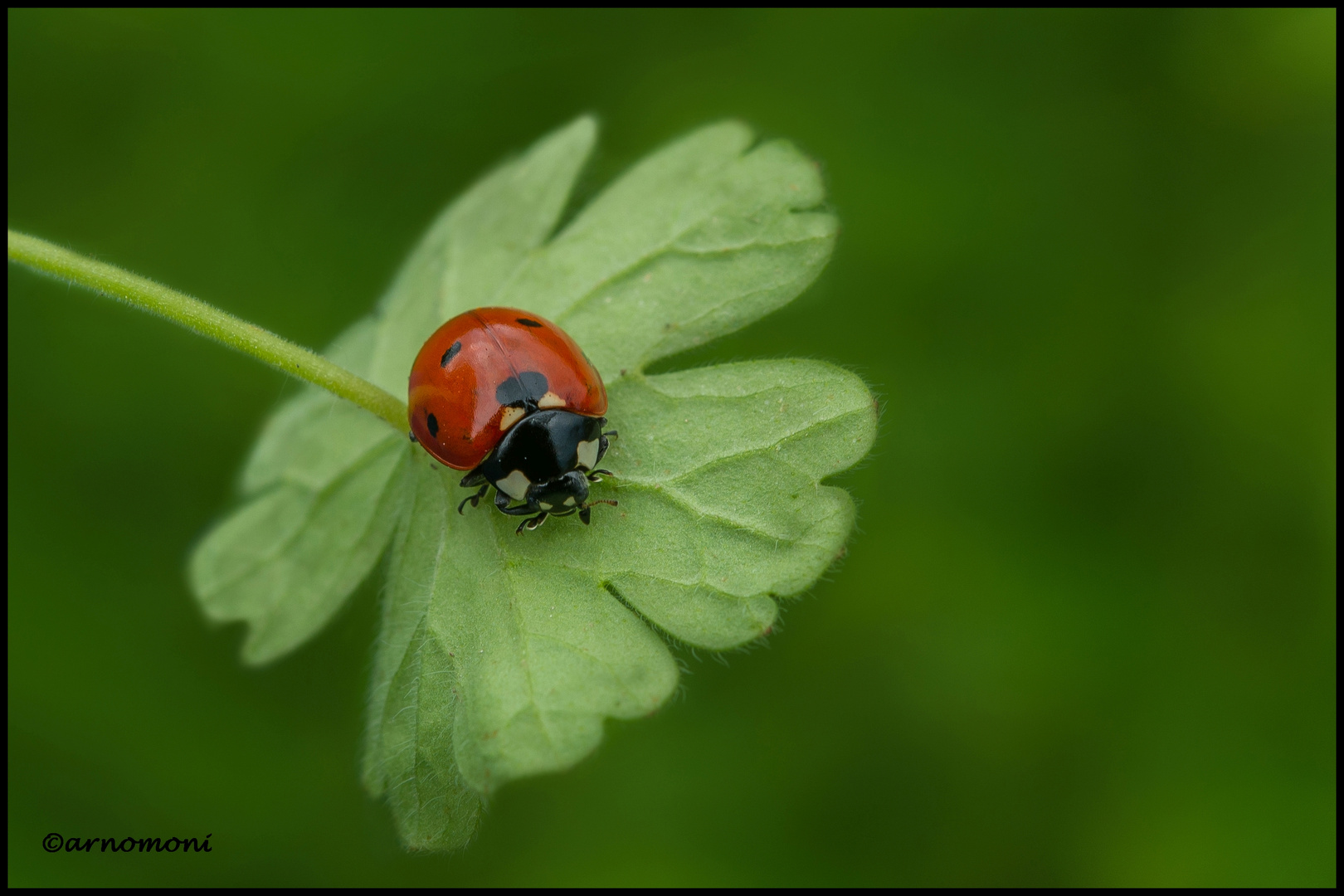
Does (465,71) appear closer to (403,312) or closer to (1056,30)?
(403,312)

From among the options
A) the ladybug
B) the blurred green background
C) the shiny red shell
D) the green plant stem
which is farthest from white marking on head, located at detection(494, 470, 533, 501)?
the blurred green background

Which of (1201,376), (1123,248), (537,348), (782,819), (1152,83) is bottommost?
(782,819)

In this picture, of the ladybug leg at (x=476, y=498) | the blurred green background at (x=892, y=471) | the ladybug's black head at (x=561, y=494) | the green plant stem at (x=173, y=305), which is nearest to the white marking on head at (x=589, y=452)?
the ladybug's black head at (x=561, y=494)

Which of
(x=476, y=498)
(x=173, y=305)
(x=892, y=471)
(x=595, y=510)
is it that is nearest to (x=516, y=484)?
(x=476, y=498)

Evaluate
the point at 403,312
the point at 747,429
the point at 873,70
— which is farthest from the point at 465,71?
the point at 747,429

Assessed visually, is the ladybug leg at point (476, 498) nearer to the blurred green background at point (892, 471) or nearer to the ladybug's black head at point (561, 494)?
the ladybug's black head at point (561, 494)

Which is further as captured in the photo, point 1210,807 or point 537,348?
point 1210,807

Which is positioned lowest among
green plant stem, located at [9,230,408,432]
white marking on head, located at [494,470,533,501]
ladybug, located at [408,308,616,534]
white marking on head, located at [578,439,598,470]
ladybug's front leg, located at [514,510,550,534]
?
ladybug's front leg, located at [514,510,550,534]

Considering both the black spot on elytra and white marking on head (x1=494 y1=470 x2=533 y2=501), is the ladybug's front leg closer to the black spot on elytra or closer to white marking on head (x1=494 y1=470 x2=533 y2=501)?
white marking on head (x1=494 y1=470 x2=533 y2=501)
